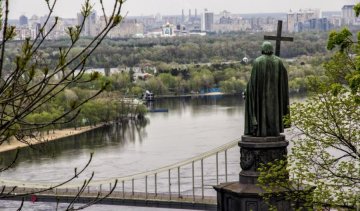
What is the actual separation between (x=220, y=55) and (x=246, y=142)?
9727 cm

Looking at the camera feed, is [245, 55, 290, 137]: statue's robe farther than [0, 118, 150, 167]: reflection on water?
No

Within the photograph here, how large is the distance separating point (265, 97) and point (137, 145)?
32.2 meters

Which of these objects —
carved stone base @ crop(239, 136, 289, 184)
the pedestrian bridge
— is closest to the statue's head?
carved stone base @ crop(239, 136, 289, 184)

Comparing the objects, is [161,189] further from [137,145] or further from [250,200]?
[250,200]

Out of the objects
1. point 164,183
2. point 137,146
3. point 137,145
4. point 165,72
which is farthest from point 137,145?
point 165,72

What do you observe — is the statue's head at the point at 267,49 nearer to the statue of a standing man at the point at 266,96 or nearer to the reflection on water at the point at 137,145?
the statue of a standing man at the point at 266,96

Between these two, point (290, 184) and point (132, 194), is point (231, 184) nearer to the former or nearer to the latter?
point (290, 184)

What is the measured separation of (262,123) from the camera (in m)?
7.69

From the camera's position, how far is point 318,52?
4117 inches

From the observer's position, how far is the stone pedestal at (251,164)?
748 centimetres

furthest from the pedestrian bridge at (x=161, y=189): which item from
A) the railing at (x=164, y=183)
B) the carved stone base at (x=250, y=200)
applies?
the carved stone base at (x=250, y=200)

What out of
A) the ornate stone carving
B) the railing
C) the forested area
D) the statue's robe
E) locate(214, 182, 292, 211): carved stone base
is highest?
the statue's robe

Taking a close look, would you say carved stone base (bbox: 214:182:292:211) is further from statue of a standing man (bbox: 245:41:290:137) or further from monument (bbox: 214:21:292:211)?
statue of a standing man (bbox: 245:41:290:137)

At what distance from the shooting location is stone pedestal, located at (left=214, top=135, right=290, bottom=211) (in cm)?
748
